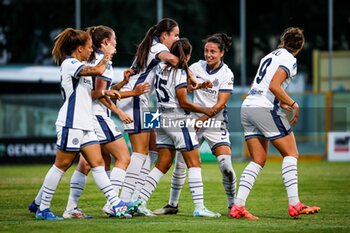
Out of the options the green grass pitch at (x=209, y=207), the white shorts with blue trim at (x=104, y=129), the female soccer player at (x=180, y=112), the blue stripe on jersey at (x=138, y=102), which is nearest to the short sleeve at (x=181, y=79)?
the female soccer player at (x=180, y=112)

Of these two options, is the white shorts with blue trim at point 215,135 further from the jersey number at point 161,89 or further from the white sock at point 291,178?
the white sock at point 291,178

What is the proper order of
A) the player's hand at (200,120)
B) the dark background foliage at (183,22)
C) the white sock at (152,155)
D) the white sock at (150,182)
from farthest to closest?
the dark background foliage at (183,22) → the white sock at (152,155) → the white sock at (150,182) → the player's hand at (200,120)

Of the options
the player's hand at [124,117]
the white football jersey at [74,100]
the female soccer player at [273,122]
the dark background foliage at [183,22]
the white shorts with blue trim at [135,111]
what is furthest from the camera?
the dark background foliage at [183,22]

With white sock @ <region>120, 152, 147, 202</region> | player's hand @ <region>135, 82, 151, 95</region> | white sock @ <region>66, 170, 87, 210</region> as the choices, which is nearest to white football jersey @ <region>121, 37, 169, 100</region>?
player's hand @ <region>135, 82, 151, 95</region>

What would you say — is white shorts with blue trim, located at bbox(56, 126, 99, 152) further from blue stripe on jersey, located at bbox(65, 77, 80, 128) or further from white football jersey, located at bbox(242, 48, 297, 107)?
white football jersey, located at bbox(242, 48, 297, 107)

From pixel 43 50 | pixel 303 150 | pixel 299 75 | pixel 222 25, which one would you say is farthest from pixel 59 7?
pixel 303 150

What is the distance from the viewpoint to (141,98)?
11188 millimetres

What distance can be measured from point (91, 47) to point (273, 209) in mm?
3437

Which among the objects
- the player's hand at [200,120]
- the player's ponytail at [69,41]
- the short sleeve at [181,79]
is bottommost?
the player's hand at [200,120]

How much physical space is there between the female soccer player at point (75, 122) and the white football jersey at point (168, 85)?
0.73m

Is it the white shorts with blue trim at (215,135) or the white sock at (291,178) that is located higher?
the white shorts with blue trim at (215,135)

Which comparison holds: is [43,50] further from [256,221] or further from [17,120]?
[256,221]

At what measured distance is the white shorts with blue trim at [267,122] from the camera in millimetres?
10742

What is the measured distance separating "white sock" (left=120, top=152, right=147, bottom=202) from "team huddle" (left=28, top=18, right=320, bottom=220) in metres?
0.01
